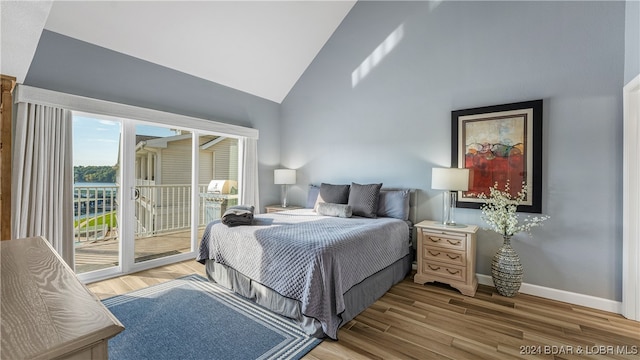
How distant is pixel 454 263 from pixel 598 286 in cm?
121

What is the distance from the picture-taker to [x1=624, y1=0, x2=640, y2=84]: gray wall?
2270 mm

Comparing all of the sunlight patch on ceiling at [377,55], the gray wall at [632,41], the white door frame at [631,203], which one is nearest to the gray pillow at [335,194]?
the sunlight patch on ceiling at [377,55]

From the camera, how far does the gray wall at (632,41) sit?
2.27 meters

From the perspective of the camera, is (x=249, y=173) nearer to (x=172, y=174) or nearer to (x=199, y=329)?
(x=172, y=174)

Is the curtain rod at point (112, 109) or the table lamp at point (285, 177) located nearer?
the curtain rod at point (112, 109)

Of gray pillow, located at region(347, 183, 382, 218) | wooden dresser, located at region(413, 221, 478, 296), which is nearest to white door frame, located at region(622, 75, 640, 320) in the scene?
wooden dresser, located at region(413, 221, 478, 296)

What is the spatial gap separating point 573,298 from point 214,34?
494 cm

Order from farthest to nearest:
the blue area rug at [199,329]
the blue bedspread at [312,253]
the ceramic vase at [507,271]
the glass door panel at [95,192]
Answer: the glass door panel at [95,192] → the ceramic vase at [507,271] → the blue bedspread at [312,253] → the blue area rug at [199,329]

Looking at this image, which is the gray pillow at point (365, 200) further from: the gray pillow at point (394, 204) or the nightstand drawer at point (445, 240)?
the nightstand drawer at point (445, 240)

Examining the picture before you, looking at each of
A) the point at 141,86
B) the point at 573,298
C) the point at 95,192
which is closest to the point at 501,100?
the point at 573,298

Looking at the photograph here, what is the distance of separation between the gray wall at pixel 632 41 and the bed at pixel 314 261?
2.25 meters

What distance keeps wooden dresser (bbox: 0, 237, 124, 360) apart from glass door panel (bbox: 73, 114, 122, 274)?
2.83 meters

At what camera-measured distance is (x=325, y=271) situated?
202 centimetres

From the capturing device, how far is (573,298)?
2.63m
